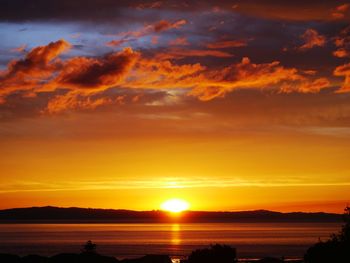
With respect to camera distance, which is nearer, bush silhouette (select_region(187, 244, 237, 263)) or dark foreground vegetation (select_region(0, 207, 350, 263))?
dark foreground vegetation (select_region(0, 207, 350, 263))

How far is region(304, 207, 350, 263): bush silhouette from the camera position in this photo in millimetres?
55981

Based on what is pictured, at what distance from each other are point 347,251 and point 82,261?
2952cm

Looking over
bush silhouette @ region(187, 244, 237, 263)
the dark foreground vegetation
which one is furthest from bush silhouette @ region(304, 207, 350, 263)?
bush silhouette @ region(187, 244, 237, 263)

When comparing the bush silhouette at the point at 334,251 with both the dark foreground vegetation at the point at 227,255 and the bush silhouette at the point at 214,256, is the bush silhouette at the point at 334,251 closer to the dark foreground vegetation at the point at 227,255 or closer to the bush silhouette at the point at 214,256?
the dark foreground vegetation at the point at 227,255

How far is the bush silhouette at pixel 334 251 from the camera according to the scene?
55981 mm

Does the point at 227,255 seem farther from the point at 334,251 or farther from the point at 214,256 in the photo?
the point at 334,251

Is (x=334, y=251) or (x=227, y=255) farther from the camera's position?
(x=227, y=255)

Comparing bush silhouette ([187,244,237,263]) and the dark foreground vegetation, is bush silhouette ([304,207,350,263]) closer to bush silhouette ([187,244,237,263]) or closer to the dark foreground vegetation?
the dark foreground vegetation

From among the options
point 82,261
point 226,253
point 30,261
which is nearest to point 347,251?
point 226,253

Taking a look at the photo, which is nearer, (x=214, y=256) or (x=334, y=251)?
(x=334, y=251)

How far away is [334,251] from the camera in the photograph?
186 feet

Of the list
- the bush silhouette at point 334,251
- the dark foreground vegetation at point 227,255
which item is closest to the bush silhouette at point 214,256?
the dark foreground vegetation at point 227,255

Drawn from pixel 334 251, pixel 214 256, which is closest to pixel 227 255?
pixel 214 256

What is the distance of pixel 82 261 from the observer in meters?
70.0
